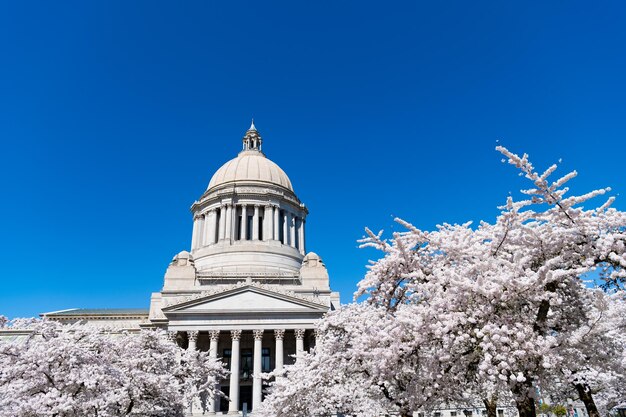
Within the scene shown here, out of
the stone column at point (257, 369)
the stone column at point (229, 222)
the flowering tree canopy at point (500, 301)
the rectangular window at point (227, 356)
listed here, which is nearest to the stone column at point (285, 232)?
the stone column at point (229, 222)

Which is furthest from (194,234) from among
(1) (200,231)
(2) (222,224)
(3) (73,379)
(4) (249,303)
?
(3) (73,379)

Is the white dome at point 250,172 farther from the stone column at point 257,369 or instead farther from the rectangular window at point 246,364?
the stone column at point 257,369

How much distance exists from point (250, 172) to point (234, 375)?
1351 inches

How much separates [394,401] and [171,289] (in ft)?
144

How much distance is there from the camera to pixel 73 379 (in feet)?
51.0

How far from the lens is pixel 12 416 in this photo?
580 inches

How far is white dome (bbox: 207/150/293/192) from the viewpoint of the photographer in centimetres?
6975

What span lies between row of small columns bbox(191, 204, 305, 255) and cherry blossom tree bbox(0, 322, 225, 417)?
4276cm

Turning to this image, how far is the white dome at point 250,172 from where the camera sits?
229 feet

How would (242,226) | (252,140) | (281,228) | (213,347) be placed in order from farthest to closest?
1. (252,140)
2. (281,228)
3. (242,226)
4. (213,347)

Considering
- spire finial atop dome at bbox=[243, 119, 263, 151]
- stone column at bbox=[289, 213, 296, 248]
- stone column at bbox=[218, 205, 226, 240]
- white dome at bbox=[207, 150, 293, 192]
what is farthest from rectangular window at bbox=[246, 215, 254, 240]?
spire finial atop dome at bbox=[243, 119, 263, 151]

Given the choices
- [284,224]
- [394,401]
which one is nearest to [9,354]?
[394,401]

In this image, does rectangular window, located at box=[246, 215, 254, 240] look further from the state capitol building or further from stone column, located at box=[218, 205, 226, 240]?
stone column, located at box=[218, 205, 226, 240]

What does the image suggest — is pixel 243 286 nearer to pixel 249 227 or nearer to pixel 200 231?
pixel 249 227
